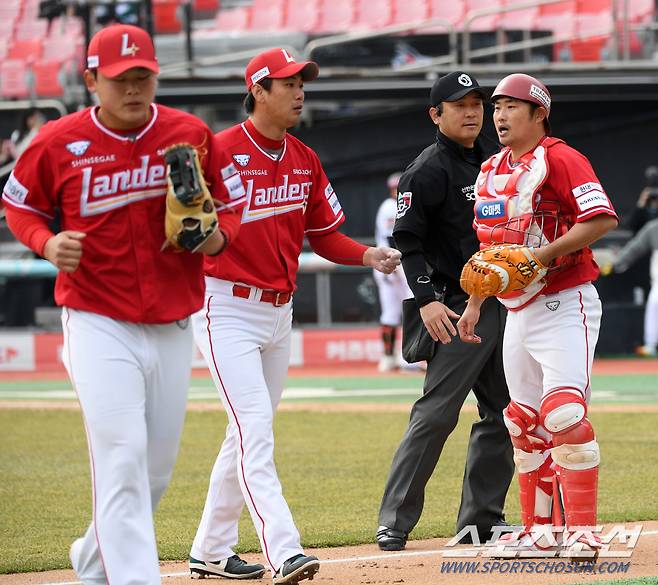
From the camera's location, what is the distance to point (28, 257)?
1903 cm

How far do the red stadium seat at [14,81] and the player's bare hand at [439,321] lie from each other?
14.6 m

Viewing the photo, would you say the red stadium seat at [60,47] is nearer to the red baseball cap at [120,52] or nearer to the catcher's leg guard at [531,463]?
the catcher's leg guard at [531,463]

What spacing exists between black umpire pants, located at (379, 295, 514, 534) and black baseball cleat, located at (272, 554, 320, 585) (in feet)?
3.89

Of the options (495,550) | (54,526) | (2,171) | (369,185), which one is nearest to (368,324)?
(369,185)

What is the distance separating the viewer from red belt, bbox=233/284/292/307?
5.39m

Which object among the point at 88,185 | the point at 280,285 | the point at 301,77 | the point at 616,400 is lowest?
the point at 616,400

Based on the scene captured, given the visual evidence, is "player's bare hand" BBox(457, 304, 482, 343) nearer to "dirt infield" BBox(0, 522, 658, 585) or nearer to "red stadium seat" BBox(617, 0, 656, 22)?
"dirt infield" BBox(0, 522, 658, 585)

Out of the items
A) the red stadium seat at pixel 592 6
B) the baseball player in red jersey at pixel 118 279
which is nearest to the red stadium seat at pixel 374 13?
the red stadium seat at pixel 592 6

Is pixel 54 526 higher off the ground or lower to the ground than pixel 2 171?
lower

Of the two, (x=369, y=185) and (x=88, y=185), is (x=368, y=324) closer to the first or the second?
(x=369, y=185)

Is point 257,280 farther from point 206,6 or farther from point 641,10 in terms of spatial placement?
point 206,6

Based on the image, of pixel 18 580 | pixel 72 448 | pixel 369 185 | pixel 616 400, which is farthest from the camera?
pixel 369 185

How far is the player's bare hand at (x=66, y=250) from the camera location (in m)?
4.14

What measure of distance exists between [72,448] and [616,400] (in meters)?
5.43
